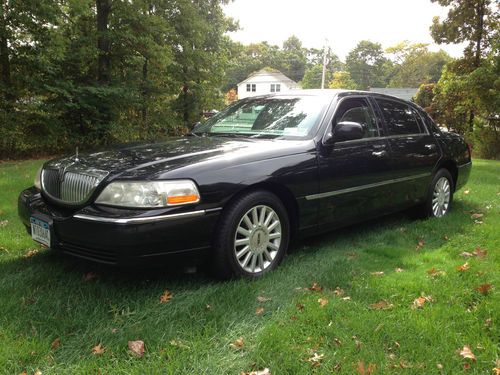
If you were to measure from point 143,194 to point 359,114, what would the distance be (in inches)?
101

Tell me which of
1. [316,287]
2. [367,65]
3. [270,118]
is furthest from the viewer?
[367,65]

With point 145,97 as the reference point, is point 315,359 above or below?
below

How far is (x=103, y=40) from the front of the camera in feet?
47.0

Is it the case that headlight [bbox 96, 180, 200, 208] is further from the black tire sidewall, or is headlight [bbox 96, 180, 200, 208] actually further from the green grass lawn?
the black tire sidewall

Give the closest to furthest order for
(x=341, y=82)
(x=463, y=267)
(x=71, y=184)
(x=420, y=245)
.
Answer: (x=71, y=184) → (x=463, y=267) → (x=420, y=245) → (x=341, y=82)

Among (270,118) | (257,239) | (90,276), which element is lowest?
(90,276)

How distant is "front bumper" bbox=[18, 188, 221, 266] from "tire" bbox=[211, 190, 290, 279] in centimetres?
12

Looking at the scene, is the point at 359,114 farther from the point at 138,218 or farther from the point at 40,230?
the point at 40,230

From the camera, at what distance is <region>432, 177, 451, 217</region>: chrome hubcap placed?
5.66 m

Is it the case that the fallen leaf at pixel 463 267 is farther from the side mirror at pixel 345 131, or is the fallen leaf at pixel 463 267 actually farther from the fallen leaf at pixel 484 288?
the side mirror at pixel 345 131

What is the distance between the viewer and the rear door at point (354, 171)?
159 inches

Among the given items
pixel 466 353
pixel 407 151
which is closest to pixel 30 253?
pixel 466 353

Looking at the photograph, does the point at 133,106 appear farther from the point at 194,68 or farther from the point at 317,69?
the point at 317,69

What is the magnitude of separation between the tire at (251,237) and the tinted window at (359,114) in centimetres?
126
